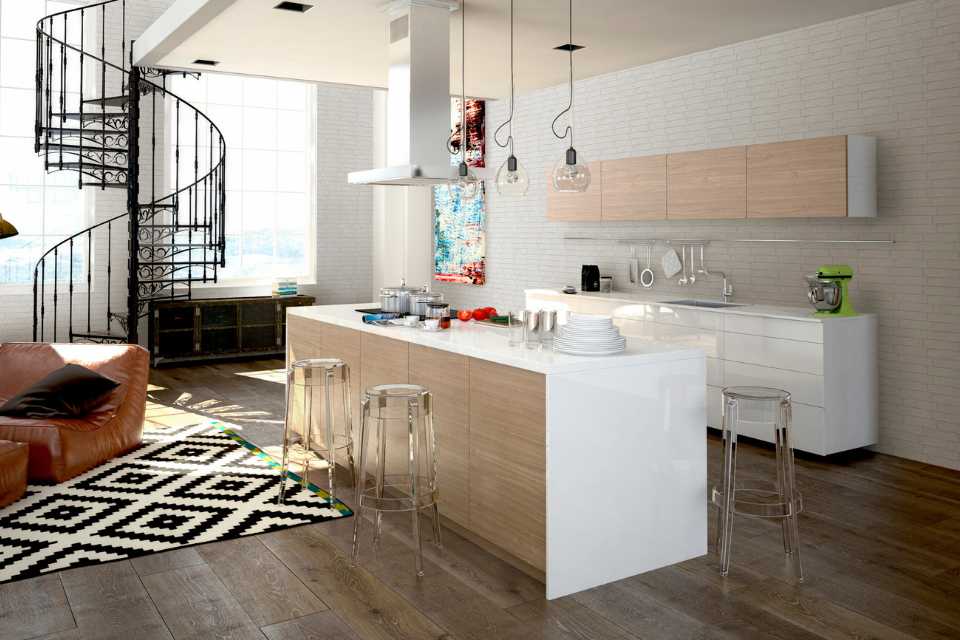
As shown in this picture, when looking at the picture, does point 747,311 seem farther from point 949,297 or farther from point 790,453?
point 790,453

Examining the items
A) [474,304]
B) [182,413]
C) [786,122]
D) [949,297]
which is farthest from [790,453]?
[474,304]

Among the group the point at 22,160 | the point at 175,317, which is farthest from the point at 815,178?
the point at 22,160

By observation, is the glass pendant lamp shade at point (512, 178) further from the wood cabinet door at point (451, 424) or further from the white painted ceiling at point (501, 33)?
the white painted ceiling at point (501, 33)

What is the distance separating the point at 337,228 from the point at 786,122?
621cm

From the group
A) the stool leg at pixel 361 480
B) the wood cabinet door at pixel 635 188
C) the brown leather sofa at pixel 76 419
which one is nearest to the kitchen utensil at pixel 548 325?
the stool leg at pixel 361 480

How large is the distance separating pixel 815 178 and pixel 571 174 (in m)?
2.22

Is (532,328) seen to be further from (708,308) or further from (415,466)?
(708,308)

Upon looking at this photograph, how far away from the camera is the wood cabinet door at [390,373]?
183 inches

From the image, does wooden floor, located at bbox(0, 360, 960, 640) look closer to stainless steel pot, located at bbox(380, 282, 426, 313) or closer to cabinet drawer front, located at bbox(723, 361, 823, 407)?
cabinet drawer front, located at bbox(723, 361, 823, 407)

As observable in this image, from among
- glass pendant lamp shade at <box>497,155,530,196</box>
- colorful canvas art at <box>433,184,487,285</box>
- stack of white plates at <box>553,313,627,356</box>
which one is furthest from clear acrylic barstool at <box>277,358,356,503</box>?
colorful canvas art at <box>433,184,487,285</box>

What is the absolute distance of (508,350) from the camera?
12.8ft

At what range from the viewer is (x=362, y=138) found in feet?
36.5

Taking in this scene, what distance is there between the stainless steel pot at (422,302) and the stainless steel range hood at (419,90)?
2.41 ft

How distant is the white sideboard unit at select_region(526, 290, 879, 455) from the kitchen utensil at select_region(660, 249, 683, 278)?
0.86m
